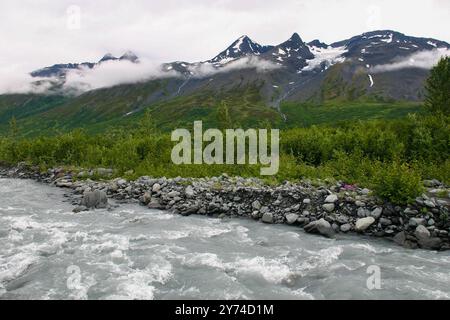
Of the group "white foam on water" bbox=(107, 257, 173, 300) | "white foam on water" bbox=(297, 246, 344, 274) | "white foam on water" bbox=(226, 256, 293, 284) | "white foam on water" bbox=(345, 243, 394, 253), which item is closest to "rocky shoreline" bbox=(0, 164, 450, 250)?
"white foam on water" bbox=(345, 243, 394, 253)

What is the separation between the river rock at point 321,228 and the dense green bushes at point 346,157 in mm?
3466

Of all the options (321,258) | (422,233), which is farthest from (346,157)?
(321,258)

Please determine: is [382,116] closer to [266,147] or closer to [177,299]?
[266,147]

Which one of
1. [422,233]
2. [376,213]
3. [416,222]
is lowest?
[422,233]

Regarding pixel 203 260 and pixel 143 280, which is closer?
pixel 143 280

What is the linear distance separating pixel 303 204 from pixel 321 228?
8.53 ft

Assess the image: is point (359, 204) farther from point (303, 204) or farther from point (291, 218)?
point (291, 218)

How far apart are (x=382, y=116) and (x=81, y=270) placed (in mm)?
160959

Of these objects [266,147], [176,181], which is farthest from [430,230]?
[266,147]

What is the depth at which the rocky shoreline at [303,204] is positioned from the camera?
17.2 metres

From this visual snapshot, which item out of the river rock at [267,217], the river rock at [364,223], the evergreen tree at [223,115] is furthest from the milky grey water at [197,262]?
the evergreen tree at [223,115]

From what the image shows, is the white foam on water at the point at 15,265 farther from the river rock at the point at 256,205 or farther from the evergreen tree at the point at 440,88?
the evergreen tree at the point at 440,88

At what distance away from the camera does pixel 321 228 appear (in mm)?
17766

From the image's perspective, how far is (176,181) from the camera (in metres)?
27.0
